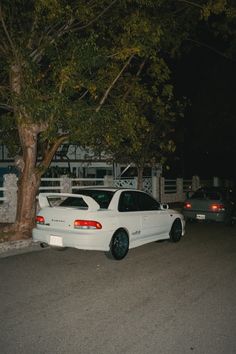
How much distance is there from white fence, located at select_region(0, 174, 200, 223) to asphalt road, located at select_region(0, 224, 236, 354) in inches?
219

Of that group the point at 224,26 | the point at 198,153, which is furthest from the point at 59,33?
the point at 198,153

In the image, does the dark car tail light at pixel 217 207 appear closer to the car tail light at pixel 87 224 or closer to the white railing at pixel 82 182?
the white railing at pixel 82 182

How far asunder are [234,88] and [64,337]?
29.7 m

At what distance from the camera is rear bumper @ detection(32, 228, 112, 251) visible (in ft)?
27.4

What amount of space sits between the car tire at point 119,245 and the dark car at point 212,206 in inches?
244

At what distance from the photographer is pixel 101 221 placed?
8.50m

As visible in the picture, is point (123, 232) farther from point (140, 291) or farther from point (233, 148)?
point (233, 148)

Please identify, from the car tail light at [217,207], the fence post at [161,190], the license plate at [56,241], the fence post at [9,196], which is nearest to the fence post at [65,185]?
the fence post at [9,196]

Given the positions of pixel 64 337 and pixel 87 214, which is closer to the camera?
pixel 64 337

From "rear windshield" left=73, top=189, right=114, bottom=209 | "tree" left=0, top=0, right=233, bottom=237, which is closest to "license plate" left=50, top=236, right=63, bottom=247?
"rear windshield" left=73, top=189, right=114, bottom=209

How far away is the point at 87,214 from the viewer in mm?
8477

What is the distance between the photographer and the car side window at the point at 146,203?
10.0m

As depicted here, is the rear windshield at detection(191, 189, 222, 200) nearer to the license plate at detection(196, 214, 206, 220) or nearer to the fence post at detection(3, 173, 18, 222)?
the license plate at detection(196, 214, 206, 220)

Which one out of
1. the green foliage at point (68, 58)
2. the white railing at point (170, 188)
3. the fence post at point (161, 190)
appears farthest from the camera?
the white railing at point (170, 188)
